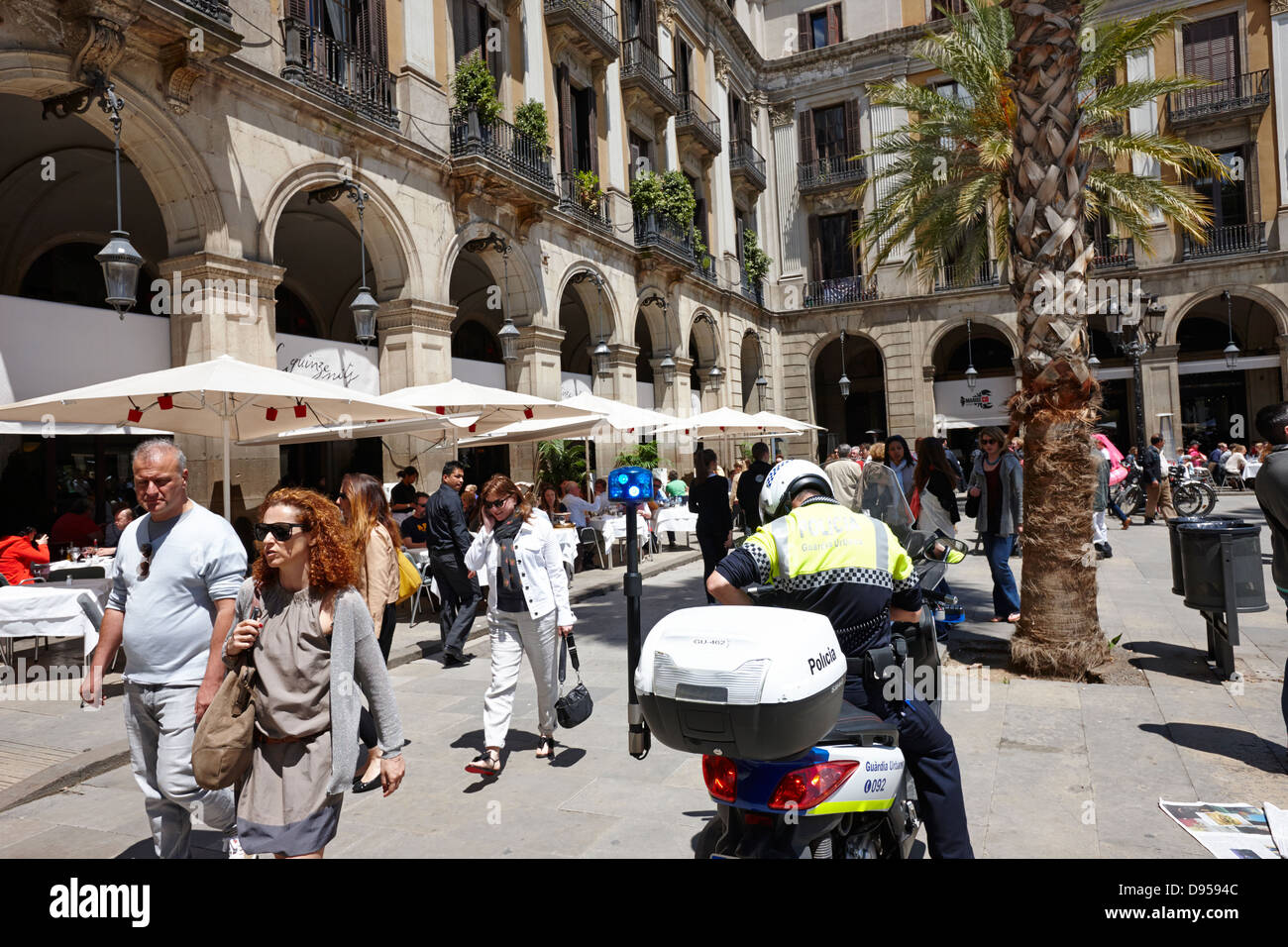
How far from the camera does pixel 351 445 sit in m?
18.0

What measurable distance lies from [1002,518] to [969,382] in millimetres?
20242

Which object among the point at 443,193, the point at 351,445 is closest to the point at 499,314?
the point at 351,445

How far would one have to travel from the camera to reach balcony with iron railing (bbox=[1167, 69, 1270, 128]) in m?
23.3

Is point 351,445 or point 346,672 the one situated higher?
point 351,445

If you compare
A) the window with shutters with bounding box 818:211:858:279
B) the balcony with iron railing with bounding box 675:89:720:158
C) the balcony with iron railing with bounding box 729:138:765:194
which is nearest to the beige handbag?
the balcony with iron railing with bounding box 675:89:720:158

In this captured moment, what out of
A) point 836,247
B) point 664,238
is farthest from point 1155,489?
point 836,247

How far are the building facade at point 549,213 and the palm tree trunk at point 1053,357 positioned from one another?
5474mm

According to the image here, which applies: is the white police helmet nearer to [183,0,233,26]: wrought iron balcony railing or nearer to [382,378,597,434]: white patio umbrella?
[382,378,597,434]: white patio umbrella

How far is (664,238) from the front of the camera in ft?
66.5

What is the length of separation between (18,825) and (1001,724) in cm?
553

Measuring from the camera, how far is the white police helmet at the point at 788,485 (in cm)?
288

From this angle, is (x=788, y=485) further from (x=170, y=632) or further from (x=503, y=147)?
(x=503, y=147)

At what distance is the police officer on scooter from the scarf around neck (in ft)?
7.48
